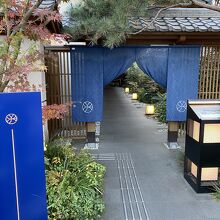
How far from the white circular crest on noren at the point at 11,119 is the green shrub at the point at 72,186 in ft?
5.79

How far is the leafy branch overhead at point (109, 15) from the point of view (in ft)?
16.0

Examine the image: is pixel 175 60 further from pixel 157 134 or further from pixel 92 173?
pixel 92 173

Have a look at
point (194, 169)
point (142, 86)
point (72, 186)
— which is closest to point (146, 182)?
point (194, 169)

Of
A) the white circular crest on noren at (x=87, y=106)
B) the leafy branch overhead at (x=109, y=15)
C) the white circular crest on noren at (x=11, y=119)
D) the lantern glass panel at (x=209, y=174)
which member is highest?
the leafy branch overhead at (x=109, y=15)

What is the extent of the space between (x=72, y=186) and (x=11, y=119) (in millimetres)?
2056

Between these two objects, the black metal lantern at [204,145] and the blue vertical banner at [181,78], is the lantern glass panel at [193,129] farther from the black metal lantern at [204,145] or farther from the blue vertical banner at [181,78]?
the blue vertical banner at [181,78]

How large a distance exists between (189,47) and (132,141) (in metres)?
3.30

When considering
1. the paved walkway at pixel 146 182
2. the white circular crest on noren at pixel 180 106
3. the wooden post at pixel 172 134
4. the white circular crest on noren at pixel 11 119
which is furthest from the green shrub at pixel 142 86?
the white circular crest on noren at pixel 11 119

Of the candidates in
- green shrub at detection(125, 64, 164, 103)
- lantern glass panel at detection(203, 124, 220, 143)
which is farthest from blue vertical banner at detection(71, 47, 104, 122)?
green shrub at detection(125, 64, 164, 103)

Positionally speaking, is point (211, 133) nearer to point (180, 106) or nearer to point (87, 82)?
point (180, 106)

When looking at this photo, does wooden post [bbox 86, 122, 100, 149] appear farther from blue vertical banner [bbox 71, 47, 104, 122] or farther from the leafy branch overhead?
the leafy branch overhead

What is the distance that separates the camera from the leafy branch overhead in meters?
4.89

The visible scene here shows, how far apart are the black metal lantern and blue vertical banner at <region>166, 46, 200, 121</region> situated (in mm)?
1889

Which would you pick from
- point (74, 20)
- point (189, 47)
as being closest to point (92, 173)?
point (74, 20)
